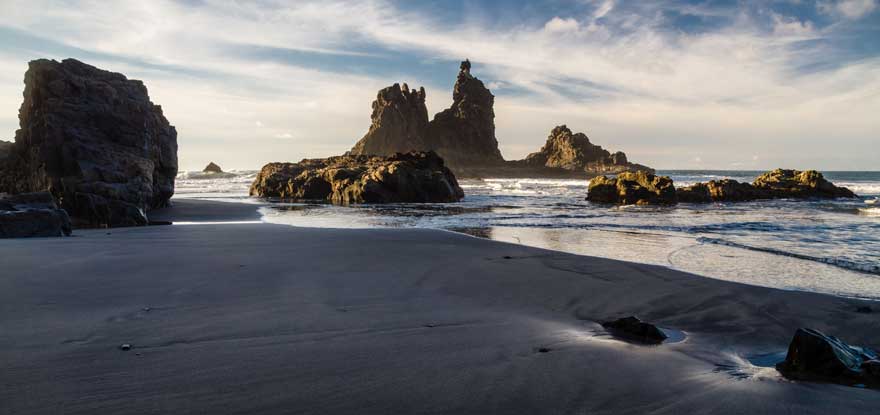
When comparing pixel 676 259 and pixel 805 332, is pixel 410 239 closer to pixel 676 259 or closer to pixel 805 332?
pixel 676 259

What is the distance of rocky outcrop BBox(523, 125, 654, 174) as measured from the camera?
12875 centimetres

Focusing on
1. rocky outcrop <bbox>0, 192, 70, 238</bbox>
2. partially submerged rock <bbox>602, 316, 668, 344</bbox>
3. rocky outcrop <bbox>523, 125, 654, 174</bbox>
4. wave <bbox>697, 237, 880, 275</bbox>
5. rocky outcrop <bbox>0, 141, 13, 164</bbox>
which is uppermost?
rocky outcrop <bbox>523, 125, 654, 174</bbox>

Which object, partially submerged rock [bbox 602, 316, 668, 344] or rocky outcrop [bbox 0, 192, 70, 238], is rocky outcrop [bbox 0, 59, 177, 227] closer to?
rocky outcrop [bbox 0, 192, 70, 238]

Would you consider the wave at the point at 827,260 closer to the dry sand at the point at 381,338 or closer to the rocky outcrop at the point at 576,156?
the dry sand at the point at 381,338

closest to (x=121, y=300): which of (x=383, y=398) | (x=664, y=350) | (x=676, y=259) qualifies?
(x=383, y=398)

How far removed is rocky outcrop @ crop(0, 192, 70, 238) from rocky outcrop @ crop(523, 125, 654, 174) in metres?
125

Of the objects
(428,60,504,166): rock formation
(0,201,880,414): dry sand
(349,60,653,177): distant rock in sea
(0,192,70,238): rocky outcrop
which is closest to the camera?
(0,201,880,414): dry sand

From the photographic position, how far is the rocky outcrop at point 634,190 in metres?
28.5

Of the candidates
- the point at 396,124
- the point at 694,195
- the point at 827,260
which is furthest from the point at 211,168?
the point at 827,260

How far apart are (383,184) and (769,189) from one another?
26603 mm

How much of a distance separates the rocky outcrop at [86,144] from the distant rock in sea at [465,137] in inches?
4371

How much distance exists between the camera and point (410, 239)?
10.5 meters

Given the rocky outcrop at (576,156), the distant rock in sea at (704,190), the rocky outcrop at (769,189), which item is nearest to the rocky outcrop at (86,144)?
the distant rock in sea at (704,190)

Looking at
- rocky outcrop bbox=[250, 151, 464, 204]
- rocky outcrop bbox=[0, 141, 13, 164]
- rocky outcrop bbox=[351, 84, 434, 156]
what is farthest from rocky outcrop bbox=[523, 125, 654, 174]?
rocky outcrop bbox=[0, 141, 13, 164]
